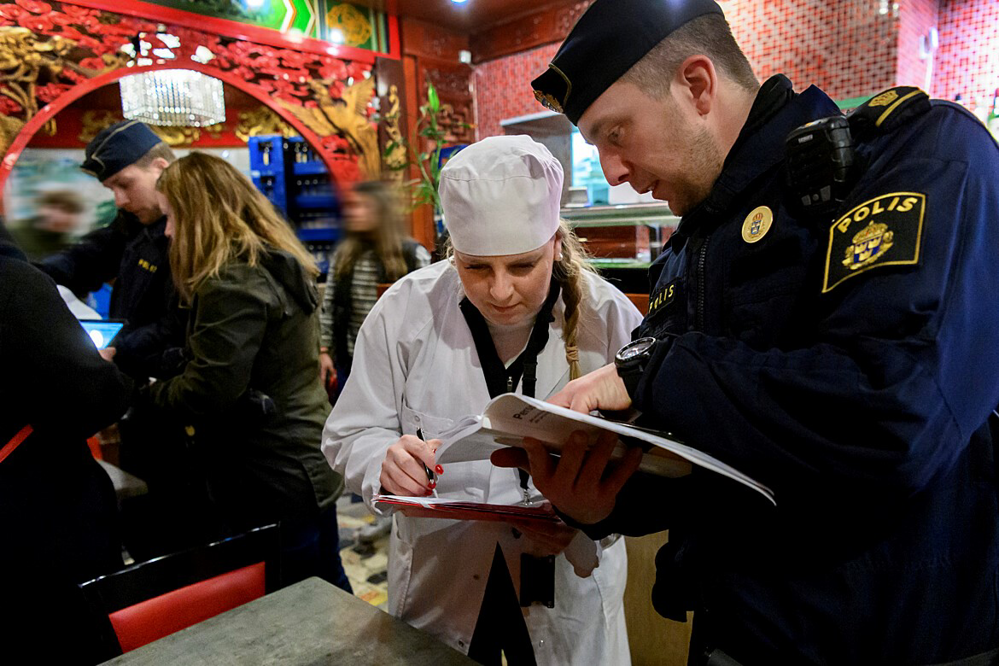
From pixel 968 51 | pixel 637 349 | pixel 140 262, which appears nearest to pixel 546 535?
pixel 637 349

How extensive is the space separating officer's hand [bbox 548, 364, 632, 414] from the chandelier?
16.6 feet

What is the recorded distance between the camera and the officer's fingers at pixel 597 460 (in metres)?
0.87

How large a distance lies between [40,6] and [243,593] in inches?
174

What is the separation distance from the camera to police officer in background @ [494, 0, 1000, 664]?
65 centimetres

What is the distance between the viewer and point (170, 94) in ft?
16.2

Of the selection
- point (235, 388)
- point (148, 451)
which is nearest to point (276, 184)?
point (148, 451)

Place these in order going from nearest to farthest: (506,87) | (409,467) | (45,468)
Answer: (409,467)
(45,468)
(506,87)

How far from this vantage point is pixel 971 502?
0.76m

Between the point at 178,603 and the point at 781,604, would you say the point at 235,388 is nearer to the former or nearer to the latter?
the point at 178,603

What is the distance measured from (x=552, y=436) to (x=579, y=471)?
92 mm

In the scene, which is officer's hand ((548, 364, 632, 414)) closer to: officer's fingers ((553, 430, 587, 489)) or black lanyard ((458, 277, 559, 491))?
officer's fingers ((553, 430, 587, 489))

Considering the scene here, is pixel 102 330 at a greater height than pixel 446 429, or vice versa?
pixel 102 330

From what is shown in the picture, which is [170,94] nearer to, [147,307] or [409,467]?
[147,307]

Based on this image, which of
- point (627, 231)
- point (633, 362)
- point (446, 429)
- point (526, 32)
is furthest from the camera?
point (526, 32)
